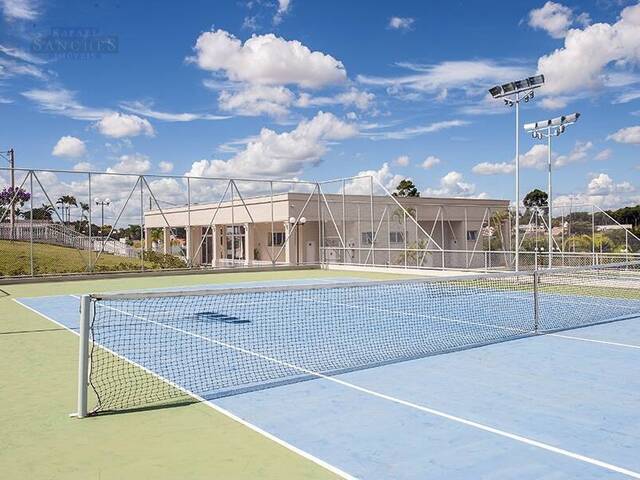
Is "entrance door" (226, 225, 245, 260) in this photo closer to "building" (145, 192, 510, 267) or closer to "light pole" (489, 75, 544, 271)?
"building" (145, 192, 510, 267)

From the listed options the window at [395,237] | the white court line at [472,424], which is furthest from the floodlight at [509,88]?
the white court line at [472,424]

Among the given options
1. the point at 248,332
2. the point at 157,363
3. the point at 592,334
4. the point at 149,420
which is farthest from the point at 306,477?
the point at 592,334

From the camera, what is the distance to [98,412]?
7008mm

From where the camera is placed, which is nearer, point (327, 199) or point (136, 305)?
point (136, 305)

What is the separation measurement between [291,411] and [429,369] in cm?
276

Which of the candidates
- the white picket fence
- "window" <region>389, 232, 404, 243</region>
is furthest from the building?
the white picket fence

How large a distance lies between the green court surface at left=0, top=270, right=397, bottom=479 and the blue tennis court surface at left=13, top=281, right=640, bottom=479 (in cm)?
38

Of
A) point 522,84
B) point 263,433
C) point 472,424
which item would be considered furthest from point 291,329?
point 522,84

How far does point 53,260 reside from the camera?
Answer: 2792 centimetres

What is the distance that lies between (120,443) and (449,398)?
12.3 feet

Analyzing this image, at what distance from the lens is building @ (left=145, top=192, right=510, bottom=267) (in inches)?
1256

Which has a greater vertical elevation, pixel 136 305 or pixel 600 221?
pixel 600 221

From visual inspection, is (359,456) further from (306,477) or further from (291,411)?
(291,411)

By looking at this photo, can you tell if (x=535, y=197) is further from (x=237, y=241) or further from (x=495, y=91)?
(x=495, y=91)
